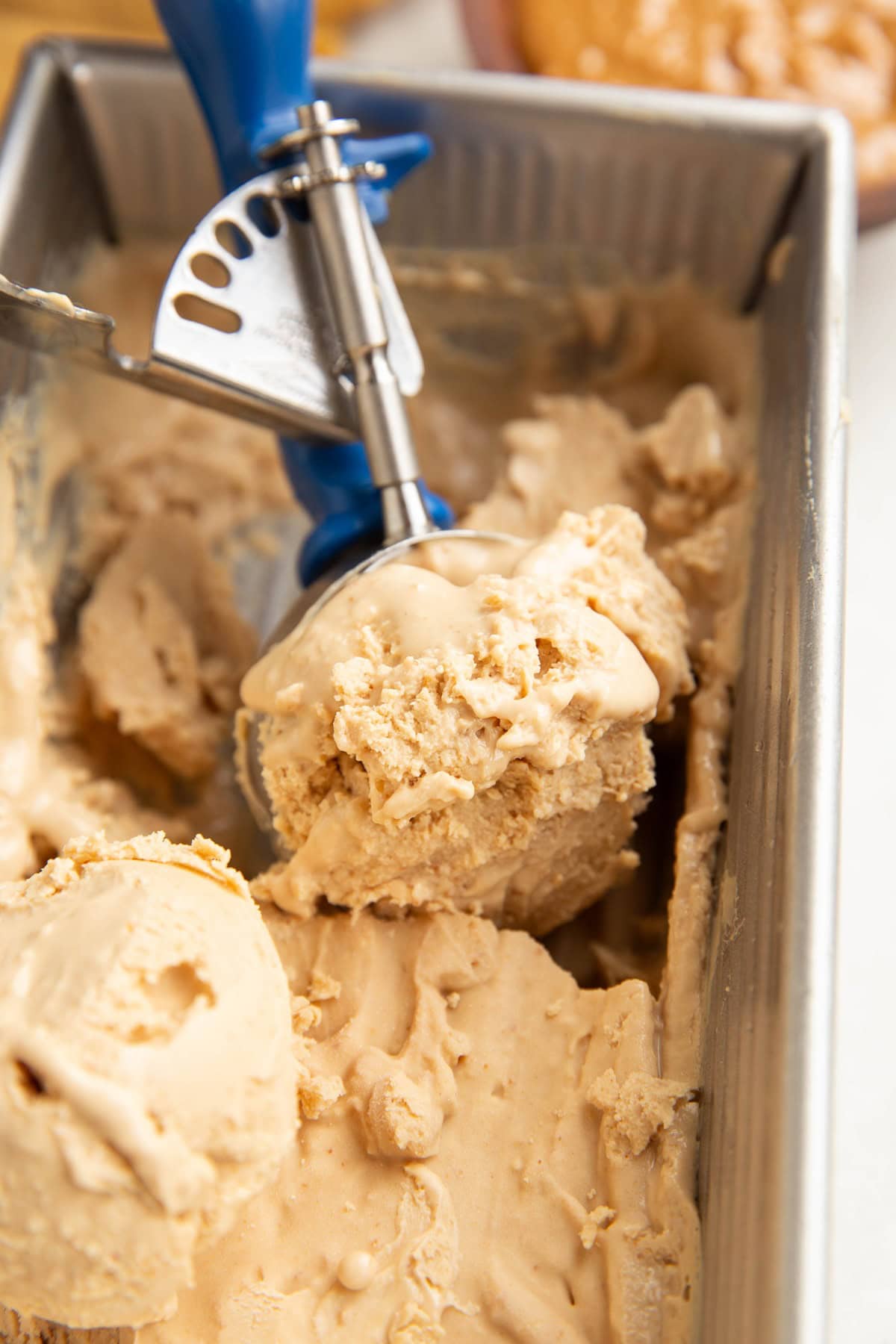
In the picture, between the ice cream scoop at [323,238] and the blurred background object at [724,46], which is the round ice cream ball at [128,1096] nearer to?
the ice cream scoop at [323,238]

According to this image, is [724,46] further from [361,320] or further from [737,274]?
[361,320]

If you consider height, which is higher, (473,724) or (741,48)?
(741,48)

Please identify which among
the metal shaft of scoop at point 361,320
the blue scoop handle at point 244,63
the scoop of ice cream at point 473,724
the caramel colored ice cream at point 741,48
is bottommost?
the scoop of ice cream at point 473,724

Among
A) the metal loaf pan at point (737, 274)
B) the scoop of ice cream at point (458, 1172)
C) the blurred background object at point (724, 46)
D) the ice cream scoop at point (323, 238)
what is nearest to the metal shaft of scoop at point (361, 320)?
the ice cream scoop at point (323, 238)

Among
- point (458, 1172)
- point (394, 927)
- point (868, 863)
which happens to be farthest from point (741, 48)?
point (458, 1172)

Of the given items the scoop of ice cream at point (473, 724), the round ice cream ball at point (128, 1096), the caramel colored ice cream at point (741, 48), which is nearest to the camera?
the round ice cream ball at point (128, 1096)
